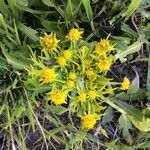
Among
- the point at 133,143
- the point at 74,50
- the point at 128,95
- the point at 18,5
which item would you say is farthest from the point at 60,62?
the point at 133,143

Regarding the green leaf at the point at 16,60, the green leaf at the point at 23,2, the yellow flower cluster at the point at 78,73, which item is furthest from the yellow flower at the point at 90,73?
the green leaf at the point at 23,2

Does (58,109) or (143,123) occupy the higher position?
(58,109)

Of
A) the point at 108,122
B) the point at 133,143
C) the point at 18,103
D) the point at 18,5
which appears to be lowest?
the point at 133,143

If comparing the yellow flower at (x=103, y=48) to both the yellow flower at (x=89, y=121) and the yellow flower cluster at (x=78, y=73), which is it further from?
the yellow flower at (x=89, y=121)

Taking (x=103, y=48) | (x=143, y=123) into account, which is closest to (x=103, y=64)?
(x=103, y=48)

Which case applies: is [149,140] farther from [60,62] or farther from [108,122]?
[60,62]

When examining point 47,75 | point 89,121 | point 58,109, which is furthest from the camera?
point 58,109

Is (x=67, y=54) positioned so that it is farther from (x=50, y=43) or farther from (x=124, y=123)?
(x=124, y=123)

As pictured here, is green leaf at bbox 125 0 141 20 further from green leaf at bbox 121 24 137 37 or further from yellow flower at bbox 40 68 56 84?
yellow flower at bbox 40 68 56 84
